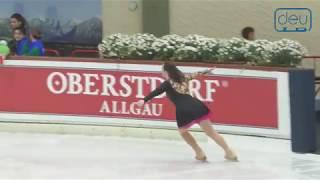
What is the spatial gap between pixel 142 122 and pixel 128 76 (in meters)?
0.80

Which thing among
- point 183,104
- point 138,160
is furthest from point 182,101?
point 138,160

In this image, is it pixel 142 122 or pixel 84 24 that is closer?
pixel 142 122

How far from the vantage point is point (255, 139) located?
10.7 m

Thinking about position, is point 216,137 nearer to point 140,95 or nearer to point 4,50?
point 140,95

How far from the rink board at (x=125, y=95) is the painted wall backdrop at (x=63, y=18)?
4.02 m

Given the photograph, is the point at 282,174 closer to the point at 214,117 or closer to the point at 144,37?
the point at 214,117

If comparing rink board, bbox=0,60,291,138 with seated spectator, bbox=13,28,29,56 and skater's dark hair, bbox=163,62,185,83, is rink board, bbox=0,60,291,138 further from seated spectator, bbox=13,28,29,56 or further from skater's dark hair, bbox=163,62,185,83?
skater's dark hair, bbox=163,62,185,83

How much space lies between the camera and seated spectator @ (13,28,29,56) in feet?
40.8

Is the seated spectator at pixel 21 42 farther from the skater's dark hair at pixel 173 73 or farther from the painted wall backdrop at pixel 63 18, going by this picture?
the skater's dark hair at pixel 173 73

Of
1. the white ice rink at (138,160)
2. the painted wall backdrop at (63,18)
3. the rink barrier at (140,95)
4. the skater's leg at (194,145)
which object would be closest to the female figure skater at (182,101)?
the skater's leg at (194,145)

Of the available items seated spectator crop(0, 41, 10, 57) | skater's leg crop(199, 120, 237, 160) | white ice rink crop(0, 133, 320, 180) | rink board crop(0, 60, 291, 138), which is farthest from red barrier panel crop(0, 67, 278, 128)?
skater's leg crop(199, 120, 237, 160)

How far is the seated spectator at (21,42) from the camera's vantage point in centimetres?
1242

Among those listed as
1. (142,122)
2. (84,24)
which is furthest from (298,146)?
(84,24)

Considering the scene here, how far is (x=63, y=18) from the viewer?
52.7 ft
